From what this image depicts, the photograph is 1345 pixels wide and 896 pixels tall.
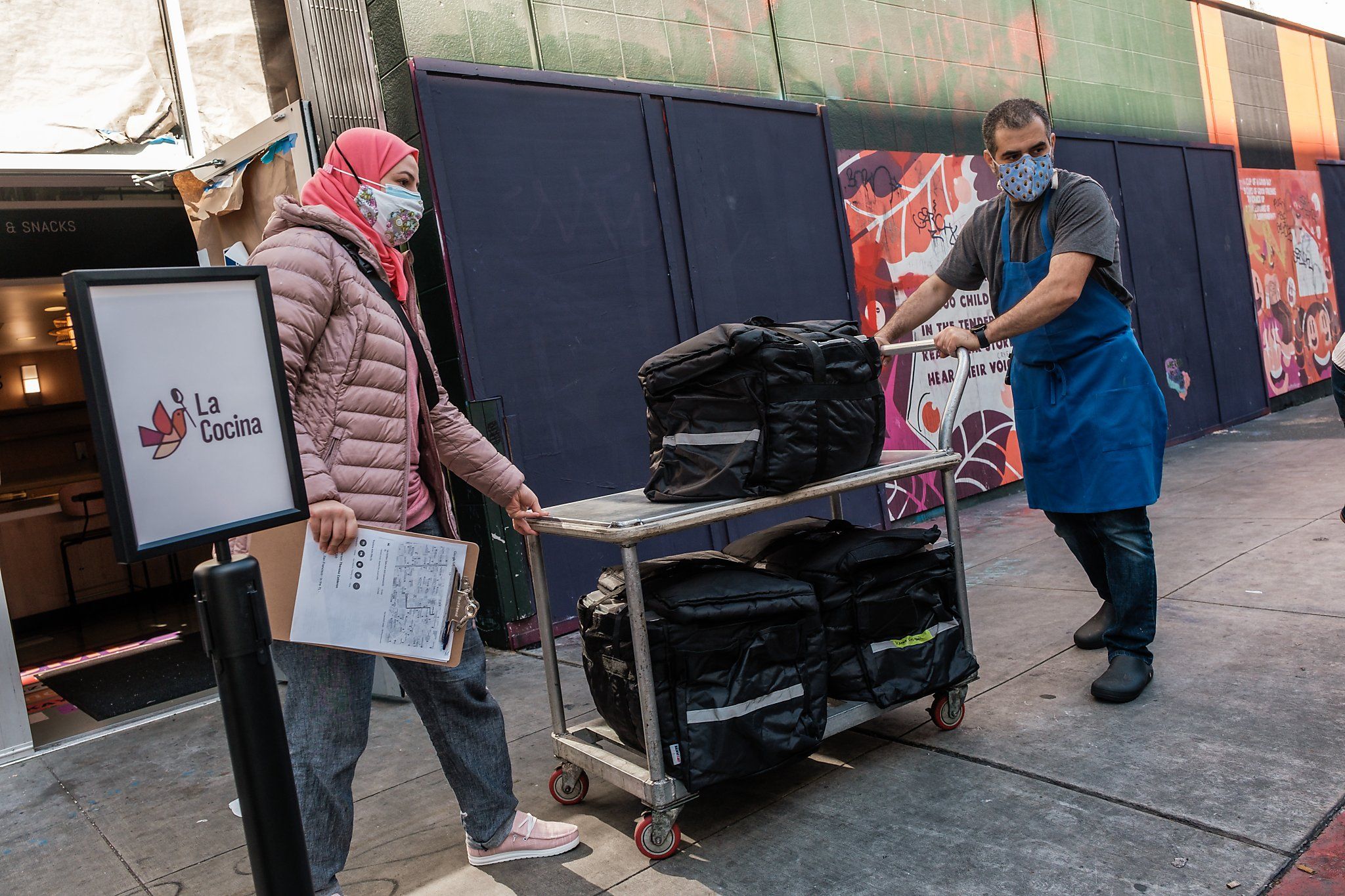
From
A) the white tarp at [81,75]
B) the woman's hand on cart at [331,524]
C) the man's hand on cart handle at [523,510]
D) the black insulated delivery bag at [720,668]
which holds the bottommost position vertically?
the black insulated delivery bag at [720,668]

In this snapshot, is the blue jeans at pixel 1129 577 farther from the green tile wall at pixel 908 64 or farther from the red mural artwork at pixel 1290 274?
the red mural artwork at pixel 1290 274

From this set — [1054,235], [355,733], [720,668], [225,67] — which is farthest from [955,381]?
[225,67]

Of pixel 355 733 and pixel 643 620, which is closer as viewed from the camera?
pixel 355 733

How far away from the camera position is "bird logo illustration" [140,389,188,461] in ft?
4.97

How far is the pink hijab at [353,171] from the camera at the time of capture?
2.54 metres

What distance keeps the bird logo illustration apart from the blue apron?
2811 mm

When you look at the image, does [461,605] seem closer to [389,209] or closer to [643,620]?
[643,620]

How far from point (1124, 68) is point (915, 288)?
182 inches

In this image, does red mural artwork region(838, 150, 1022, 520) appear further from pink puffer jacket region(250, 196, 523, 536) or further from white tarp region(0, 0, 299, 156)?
pink puffer jacket region(250, 196, 523, 536)

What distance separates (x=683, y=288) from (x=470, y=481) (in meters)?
3.00

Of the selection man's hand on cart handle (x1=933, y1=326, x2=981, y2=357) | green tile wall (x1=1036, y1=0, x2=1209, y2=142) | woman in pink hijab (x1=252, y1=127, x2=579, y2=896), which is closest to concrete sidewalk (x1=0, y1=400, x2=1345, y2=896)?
woman in pink hijab (x1=252, y1=127, x2=579, y2=896)

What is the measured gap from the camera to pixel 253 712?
5.25 ft

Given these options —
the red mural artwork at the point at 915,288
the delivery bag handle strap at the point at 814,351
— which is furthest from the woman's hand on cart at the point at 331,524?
the red mural artwork at the point at 915,288

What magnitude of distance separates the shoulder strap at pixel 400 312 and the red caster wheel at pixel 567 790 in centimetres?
123
